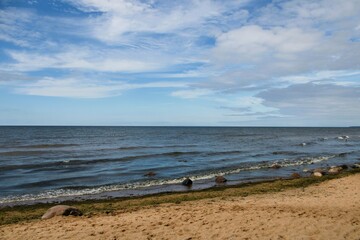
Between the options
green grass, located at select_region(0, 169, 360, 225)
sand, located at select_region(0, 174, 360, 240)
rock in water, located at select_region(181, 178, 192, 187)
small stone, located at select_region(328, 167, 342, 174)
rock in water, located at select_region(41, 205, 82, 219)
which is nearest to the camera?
sand, located at select_region(0, 174, 360, 240)

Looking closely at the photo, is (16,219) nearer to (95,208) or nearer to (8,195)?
(95,208)

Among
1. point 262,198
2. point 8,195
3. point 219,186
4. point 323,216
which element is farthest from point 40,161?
point 323,216

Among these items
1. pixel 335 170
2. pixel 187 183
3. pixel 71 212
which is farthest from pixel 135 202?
pixel 335 170

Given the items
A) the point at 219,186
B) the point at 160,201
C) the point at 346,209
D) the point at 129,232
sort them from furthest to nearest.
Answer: the point at 219,186 → the point at 160,201 → the point at 346,209 → the point at 129,232

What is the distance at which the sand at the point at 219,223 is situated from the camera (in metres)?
9.83

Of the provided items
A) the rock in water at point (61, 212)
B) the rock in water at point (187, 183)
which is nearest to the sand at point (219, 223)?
the rock in water at point (61, 212)

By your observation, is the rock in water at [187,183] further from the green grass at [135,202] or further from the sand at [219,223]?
the sand at [219,223]

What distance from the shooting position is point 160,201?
16547 millimetres

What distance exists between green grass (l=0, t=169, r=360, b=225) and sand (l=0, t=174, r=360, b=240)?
1.46m

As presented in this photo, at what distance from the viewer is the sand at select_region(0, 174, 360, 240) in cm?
983

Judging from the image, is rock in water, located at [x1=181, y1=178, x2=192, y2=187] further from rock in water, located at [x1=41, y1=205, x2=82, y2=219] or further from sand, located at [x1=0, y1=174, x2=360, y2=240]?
rock in water, located at [x1=41, y1=205, x2=82, y2=219]

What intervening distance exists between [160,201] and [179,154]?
82.2 feet

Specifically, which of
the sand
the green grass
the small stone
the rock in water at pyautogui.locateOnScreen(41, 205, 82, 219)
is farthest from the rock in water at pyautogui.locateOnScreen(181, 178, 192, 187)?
the small stone

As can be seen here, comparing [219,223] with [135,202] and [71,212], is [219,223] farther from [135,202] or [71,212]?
[135,202]
